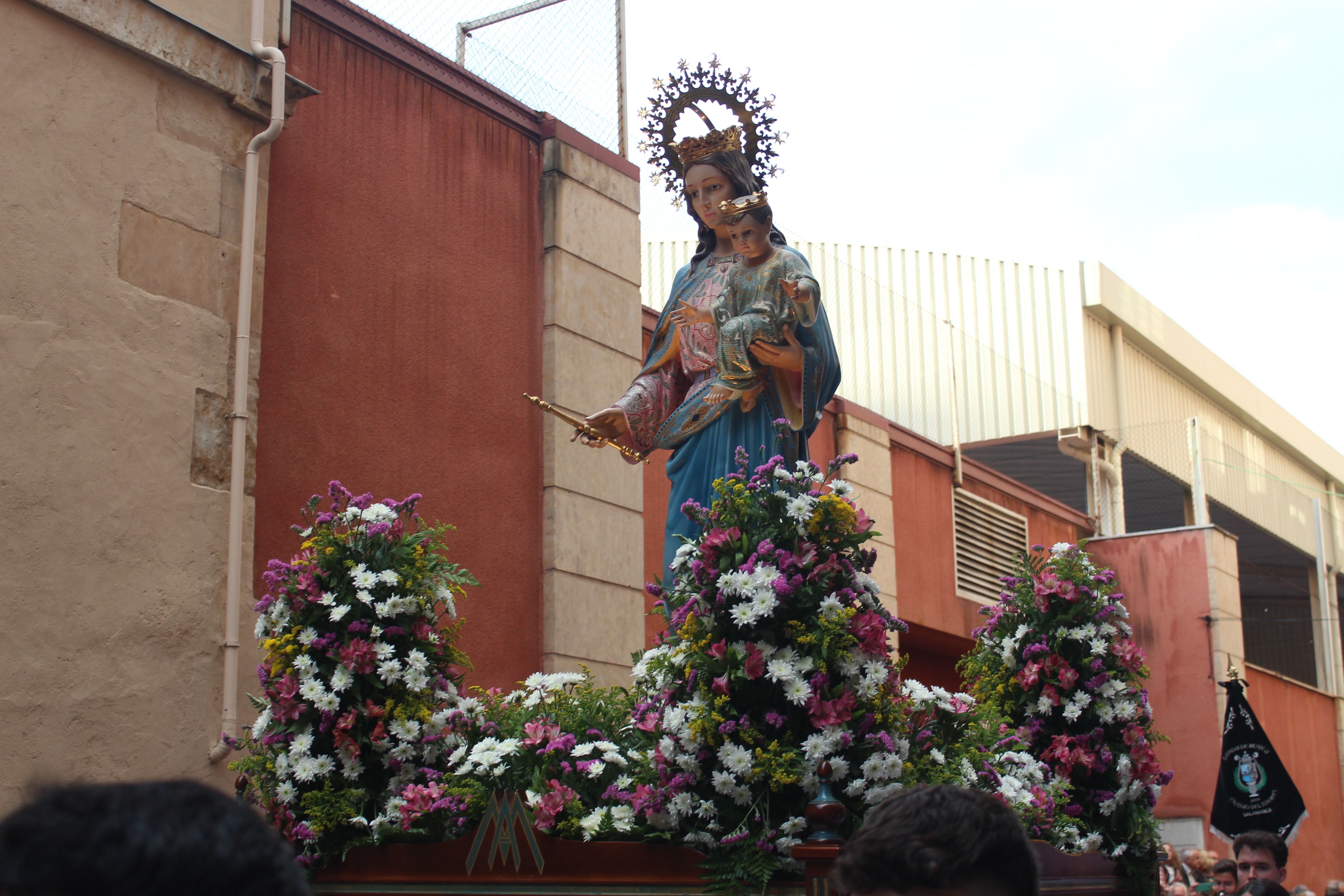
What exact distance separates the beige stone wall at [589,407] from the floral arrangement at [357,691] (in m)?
3.13

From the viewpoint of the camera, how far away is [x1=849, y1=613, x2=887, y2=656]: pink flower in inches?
163

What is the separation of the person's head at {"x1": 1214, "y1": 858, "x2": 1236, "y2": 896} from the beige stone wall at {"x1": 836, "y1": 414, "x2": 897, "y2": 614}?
236 inches

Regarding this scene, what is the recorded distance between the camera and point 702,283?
19.5ft

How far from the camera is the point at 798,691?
4.04m

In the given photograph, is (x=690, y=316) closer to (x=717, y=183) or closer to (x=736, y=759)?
(x=717, y=183)

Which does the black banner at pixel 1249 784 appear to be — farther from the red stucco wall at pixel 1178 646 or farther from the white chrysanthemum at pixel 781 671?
the red stucco wall at pixel 1178 646

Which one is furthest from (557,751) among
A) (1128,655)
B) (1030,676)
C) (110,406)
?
(110,406)

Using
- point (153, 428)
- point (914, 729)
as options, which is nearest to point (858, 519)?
point (914, 729)

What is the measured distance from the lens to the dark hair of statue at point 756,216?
5.63m

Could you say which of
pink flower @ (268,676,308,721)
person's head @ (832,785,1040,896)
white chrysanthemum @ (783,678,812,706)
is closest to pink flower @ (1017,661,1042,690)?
white chrysanthemum @ (783,678,812,706)

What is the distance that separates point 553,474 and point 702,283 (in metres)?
2.61

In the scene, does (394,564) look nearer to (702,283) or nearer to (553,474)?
(702,283)

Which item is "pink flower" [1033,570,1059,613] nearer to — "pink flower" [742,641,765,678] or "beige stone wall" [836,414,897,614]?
"pink flower" [742,641,765,678]

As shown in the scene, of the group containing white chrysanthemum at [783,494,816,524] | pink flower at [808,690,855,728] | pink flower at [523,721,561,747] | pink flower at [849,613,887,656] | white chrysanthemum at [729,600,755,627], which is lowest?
pink flower at [523,721,561,747]
